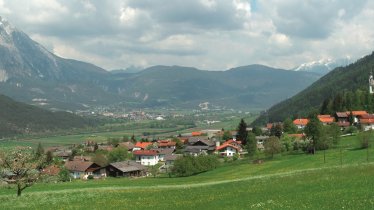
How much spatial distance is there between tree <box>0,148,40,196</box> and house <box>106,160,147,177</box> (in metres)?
68.7

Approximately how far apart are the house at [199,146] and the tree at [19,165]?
10399 centimetres

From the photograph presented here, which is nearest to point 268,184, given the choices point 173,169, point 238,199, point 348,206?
point 238,199

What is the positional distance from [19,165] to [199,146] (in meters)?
115

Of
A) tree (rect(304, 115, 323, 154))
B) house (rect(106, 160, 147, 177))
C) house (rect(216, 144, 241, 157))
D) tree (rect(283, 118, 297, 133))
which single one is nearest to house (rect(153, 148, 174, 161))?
house (rect(216, 144, 241, 157))

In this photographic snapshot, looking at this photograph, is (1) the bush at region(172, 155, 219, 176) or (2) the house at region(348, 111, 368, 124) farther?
(2) the house at region(348, 111, 368, 124)

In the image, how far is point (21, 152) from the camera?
1970 inches

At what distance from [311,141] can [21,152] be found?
2561 inches

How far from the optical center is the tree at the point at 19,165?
160 feet

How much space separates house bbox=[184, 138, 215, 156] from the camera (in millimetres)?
155400

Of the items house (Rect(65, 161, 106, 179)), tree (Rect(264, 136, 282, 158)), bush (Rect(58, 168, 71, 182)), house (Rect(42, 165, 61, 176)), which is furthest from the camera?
house (Rect(65, 161, 106, 179))

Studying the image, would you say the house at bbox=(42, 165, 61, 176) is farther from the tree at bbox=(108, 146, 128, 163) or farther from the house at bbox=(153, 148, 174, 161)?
the house at bbox=(153, 148, 174, 161)

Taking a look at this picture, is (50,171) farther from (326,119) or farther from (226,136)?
(226,136)

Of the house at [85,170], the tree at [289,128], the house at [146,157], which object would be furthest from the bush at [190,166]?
the tree at [289,128]

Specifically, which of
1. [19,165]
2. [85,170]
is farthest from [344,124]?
[19,165]
